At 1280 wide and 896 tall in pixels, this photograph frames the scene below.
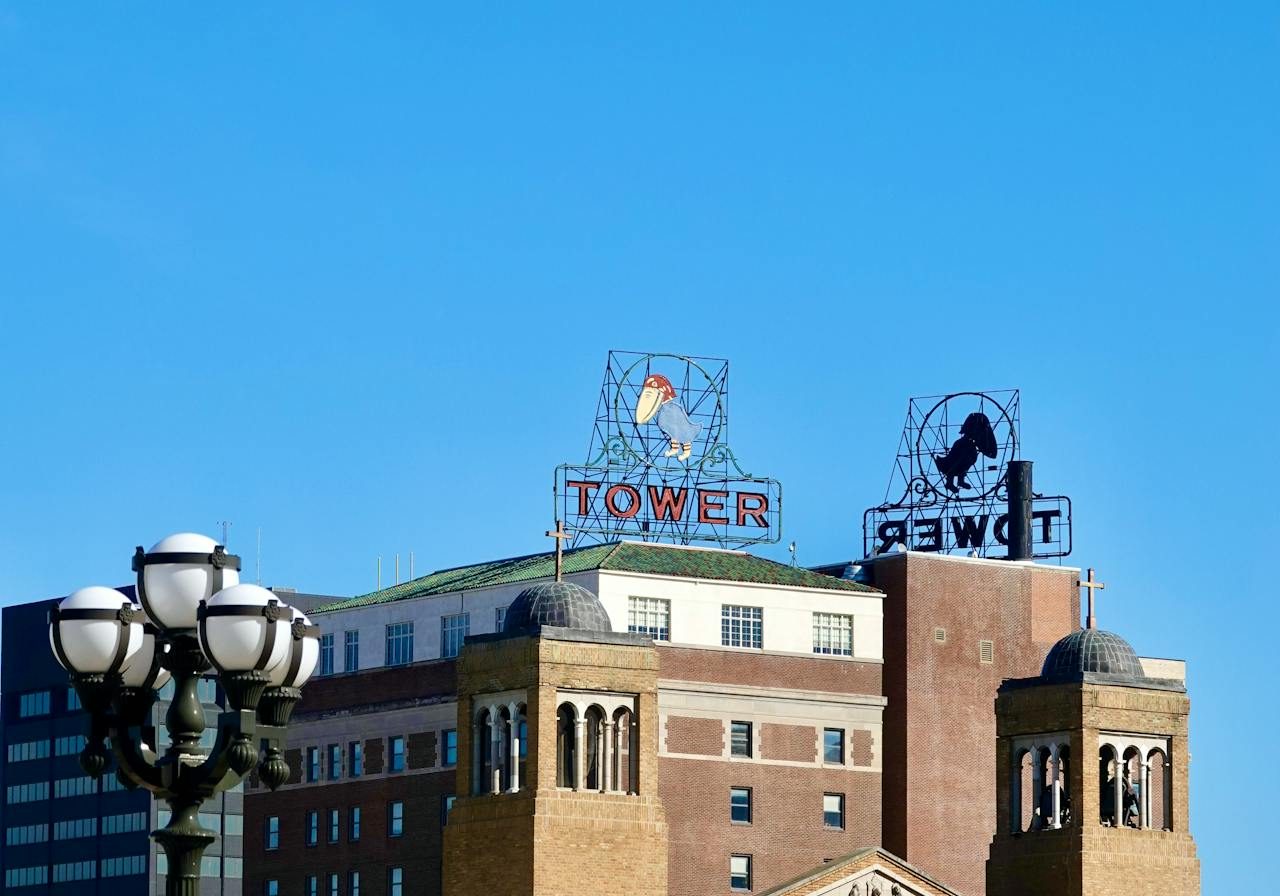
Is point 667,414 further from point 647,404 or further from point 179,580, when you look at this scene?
point 179,580

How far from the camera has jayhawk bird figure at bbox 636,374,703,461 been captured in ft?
401

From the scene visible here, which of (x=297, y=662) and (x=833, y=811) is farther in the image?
(x=833, y=811)

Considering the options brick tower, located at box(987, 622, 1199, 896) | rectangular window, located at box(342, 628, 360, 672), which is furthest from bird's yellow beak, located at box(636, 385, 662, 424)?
brick tower, located at box(987, 622, 1199, 896)

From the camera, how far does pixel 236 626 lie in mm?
32656

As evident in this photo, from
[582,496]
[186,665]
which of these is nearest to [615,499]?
[582,496]

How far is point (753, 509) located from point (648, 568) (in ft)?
29.3

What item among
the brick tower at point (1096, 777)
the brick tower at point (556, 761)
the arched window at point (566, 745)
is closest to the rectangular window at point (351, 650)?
the brick tower at point (556, 761)

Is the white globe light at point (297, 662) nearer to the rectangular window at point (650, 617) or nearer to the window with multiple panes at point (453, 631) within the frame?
the rectangular window at point (650, 617)

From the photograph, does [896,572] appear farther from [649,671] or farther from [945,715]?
[649,671]

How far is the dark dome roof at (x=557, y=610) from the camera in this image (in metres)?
99.4

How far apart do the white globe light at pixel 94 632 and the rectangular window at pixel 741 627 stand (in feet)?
276

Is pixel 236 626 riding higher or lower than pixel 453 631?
lower

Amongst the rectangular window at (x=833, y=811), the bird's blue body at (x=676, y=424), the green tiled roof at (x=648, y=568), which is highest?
the bird's blue body at (x=676, y=424)

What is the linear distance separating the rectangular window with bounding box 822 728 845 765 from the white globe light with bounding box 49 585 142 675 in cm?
8656
